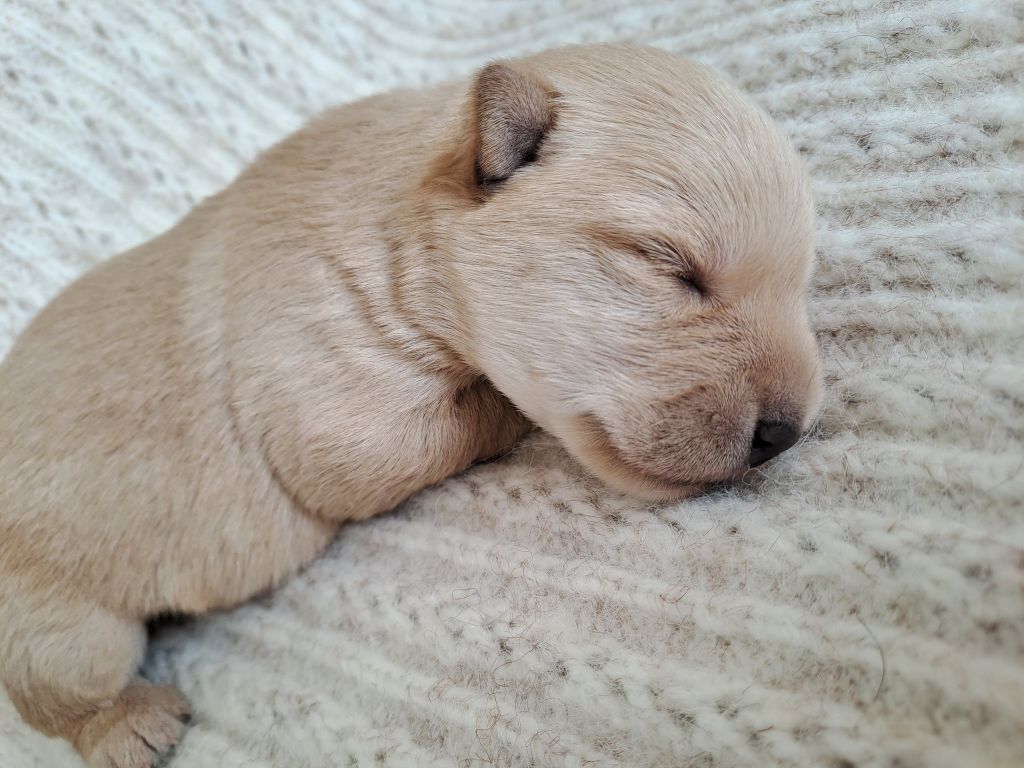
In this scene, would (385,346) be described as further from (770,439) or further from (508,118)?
(770,439)

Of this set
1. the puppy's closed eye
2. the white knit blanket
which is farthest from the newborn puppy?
the white knit blanket

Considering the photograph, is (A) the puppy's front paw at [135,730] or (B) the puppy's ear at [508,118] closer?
(B) the puppy's ear at [508,118]

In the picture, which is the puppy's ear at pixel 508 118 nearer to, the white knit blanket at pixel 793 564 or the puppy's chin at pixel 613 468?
the puppy's chin at pixel 613 468

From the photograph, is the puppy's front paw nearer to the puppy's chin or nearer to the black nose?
the puppy's chin

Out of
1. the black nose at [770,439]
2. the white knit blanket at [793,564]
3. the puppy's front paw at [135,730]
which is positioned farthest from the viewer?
the puppy's front paw at [135,730]

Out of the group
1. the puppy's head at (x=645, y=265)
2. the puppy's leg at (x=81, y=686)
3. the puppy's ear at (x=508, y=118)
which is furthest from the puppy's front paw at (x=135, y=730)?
the puppy's ear at (x=508, y=118)

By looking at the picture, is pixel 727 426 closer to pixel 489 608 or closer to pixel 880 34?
pixel 489 608

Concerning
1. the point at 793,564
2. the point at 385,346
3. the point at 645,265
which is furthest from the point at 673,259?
the point at 385,346
